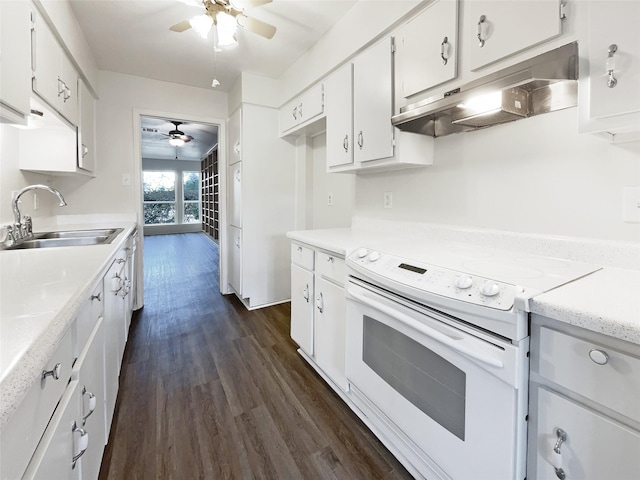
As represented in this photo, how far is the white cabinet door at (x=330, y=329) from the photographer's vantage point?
1713 mm

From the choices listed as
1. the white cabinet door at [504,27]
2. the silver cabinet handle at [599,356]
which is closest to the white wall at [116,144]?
the white cabinet door at [504,27]

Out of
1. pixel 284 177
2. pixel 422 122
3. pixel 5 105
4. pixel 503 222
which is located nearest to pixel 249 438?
pixel 503 222

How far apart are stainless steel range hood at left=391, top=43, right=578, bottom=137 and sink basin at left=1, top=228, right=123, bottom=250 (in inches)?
72.9

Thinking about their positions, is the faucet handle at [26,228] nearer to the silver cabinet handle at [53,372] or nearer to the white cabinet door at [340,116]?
the silver cabinet handle at [53,372]

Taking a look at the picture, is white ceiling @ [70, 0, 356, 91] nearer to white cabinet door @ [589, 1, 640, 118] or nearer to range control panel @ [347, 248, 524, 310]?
white cabinet door @ [589, 1, 640, 118]

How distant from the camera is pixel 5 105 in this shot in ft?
3.71

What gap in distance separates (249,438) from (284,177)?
2.47 metres

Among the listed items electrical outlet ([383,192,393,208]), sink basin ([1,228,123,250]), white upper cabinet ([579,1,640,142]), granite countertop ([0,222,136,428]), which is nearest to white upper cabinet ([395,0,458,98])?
white upper cabinet ([579,1,640,142])

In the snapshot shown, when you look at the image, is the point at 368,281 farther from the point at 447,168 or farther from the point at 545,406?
the point at 447,168

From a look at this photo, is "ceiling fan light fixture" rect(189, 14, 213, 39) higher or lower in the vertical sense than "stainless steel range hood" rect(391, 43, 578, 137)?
higher

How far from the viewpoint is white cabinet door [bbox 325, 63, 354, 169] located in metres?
2.04

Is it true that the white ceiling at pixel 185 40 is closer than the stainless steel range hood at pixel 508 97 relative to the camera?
No

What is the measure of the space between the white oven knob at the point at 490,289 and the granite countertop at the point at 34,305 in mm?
1018

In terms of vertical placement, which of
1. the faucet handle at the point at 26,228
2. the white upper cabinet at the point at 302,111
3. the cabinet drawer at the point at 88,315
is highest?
the white upper cabinet at the point at 302,111
